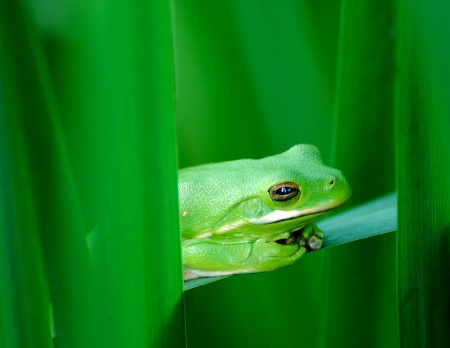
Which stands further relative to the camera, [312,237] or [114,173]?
[312,237]

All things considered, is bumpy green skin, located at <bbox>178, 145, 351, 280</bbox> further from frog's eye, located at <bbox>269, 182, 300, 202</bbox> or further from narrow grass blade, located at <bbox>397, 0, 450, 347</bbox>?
narrow grass blade, located at <bbox>397, 0, 450, 347</bbox>

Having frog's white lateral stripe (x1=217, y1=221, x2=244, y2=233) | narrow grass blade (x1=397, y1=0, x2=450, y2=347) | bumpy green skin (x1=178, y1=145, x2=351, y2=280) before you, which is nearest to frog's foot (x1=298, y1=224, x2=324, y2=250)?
bumpy green skin (x1=178, y1=145, x2=351, y2=280)

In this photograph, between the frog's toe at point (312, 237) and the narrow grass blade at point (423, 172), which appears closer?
the narrow grass blade at point (423, 172)

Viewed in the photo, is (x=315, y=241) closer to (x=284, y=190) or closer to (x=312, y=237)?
(x=312, y=237)

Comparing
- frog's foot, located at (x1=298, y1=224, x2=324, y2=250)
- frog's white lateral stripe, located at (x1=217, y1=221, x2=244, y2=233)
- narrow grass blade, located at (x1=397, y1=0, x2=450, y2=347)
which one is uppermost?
narrow grass blade, located at (x1=397, y1=0, x2=450, y2=347)

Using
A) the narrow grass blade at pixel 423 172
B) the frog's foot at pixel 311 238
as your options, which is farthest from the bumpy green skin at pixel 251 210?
the narrow grass blade at pixel 423 172

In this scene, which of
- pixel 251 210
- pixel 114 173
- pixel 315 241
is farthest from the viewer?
pixel 251 210

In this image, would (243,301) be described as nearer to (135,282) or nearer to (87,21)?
(135,282)

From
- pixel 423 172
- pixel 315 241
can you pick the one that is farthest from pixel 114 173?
pixel 315 241

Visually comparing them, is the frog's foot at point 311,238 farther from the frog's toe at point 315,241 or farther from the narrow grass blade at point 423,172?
the narrow grass blade at point 423,172
